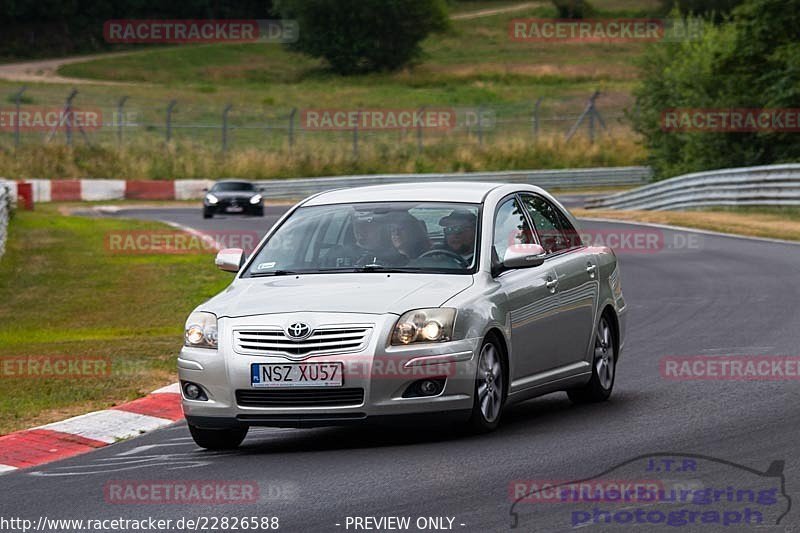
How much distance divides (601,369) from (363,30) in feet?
295

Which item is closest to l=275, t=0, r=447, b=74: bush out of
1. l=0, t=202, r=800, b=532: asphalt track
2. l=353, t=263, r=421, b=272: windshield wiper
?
l=0, t=202, r=800, b=532: asphalt track

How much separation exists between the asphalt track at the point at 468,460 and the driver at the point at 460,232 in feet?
3.63

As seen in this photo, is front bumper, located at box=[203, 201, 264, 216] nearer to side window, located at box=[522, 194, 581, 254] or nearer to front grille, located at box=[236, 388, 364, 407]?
side window, located at box=[522, 194, 581, 254]

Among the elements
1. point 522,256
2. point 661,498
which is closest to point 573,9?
point 522,256

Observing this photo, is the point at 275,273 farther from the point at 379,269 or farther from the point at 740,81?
the point at 740,81

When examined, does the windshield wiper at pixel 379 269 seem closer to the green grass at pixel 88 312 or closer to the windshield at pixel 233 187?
the green grass at pixel 88 312

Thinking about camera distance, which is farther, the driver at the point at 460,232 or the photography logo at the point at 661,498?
the driver at the point at 460,232

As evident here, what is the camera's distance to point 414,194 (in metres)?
10.2

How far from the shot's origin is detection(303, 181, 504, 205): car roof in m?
10.1

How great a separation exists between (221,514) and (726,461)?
2601mm

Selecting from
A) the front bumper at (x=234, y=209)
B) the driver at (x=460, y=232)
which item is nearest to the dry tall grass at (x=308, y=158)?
the front bumper at (x=234, y=209)

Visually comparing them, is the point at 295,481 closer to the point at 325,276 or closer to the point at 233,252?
the point at 325,276

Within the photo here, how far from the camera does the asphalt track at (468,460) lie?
7098mm

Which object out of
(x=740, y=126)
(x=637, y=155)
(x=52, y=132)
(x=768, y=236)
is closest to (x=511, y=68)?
(x=637, y=155)
